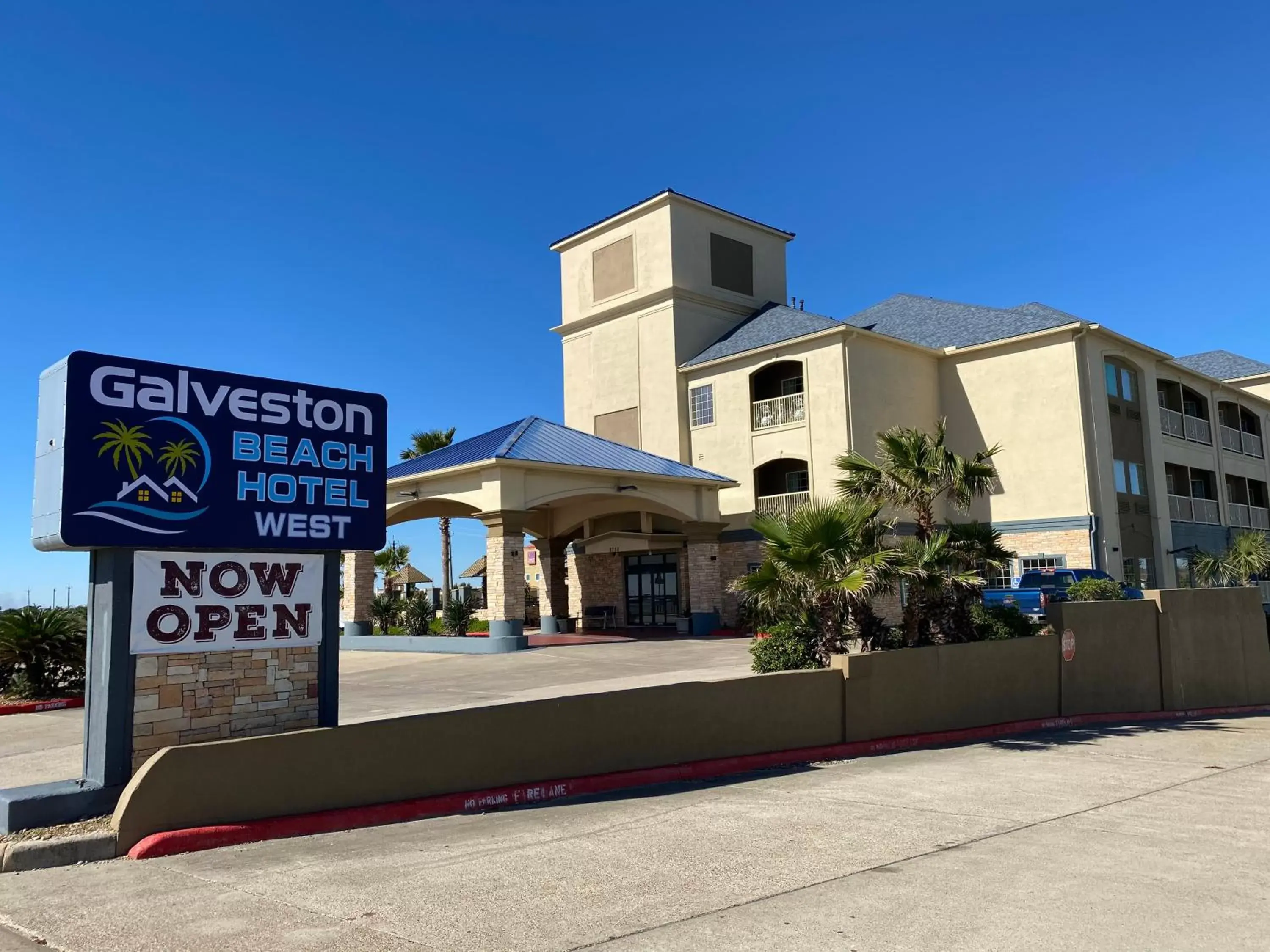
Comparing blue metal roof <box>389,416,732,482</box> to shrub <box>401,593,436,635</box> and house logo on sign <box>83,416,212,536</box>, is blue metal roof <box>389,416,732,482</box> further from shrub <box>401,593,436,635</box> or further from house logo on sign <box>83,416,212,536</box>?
house logo on sign <box>83,416,212,536</box>

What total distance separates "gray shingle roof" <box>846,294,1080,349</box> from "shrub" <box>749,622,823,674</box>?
2147 centimetres

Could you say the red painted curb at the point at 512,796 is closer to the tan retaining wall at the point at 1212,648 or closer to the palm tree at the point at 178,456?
the palm tree at the point at 178,456

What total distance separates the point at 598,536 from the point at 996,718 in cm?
1960

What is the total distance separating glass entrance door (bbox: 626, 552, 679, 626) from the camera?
36000mm

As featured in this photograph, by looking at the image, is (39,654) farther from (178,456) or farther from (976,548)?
(976,548)

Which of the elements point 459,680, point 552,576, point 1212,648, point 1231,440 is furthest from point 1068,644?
point 1231,440

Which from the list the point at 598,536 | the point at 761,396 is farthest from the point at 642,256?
the point at 598,536

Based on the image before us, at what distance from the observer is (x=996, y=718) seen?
16.9 meters

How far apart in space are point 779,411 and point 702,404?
3458 millimetres

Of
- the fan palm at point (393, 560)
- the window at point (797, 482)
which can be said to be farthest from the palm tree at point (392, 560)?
the window at point (797, 482)

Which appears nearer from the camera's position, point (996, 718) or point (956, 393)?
point (996, 718)

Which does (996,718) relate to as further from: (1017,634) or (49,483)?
(49,483)

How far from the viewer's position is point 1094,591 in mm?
23688

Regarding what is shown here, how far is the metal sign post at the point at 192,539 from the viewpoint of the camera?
9008mm
